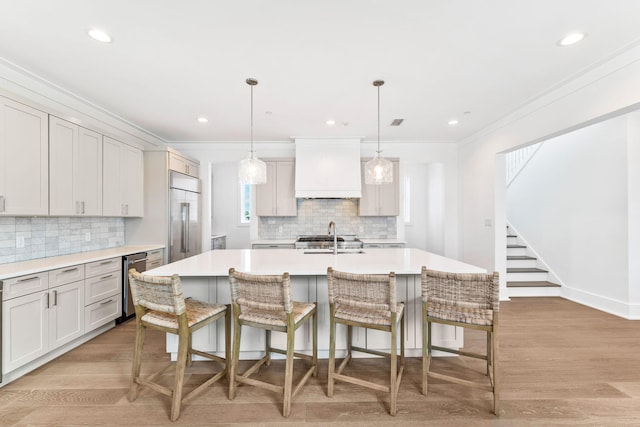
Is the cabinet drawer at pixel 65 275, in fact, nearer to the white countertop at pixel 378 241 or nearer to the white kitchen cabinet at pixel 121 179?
the white kitchen cabinet at pixel 121 179

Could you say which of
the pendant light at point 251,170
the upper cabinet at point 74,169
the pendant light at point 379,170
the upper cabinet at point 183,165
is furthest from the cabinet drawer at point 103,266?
the pendant light at point 379,170

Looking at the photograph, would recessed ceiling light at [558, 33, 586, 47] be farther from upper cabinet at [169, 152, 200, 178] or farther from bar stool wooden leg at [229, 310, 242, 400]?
upper cabinet at [169, 152, 200, 178]

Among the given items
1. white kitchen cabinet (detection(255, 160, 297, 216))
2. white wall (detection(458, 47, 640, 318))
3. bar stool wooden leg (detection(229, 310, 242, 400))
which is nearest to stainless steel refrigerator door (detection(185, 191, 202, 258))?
white kitchen cabinet (detection(255, 160, 297, 216))

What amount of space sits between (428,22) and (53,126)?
11.3 ft

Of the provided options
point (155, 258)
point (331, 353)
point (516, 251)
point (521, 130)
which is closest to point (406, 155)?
point (521, 130)

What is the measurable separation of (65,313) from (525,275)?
607 cm

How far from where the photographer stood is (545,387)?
2129 mm

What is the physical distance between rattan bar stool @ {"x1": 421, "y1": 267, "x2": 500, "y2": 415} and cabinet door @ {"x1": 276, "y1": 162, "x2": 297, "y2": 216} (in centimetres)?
335

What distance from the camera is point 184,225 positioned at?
4.52 meters

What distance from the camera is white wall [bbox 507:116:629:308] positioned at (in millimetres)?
3678

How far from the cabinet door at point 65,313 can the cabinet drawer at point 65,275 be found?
0.12ft

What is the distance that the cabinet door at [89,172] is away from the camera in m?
3.13

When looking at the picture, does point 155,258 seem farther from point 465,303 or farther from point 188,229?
point 465,303

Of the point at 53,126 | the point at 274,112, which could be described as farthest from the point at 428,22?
the point at 53,126
